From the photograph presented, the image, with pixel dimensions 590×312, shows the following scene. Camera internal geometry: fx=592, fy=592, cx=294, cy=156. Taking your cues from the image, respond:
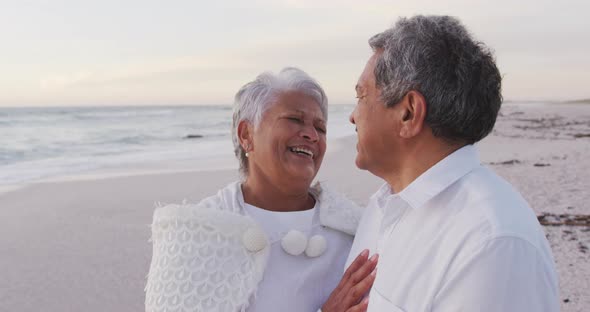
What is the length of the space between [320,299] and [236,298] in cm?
37

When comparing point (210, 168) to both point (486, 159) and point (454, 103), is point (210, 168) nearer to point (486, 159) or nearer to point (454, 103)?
point (486, 159)

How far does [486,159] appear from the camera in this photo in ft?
37.7

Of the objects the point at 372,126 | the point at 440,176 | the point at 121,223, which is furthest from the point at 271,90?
the point at 121,223

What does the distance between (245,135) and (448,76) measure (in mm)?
1461

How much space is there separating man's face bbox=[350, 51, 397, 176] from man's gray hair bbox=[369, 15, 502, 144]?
92 millimetres

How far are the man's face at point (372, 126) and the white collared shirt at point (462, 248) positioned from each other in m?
0.15

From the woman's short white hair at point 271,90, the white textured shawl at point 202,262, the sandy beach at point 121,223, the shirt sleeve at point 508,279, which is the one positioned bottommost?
the sandy beach at point 121,223

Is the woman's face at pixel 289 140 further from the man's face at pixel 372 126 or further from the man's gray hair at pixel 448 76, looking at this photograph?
the man's gray hair at pixel 448 76

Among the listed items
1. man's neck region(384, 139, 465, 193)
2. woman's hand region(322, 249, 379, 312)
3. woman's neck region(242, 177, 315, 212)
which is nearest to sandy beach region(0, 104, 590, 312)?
woman's neck region(242, 177, 315, 212)

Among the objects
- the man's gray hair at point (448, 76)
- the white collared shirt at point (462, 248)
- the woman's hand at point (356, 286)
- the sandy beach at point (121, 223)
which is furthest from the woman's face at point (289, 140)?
the sandy beach at point (121, 223)

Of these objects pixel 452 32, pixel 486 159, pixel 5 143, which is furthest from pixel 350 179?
pixel 5 143

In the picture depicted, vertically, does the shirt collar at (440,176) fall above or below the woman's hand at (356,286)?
above

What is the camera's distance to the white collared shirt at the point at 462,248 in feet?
4.38

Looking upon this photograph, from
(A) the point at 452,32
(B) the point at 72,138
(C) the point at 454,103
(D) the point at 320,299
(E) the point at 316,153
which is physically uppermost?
(A) the point at 452,32
